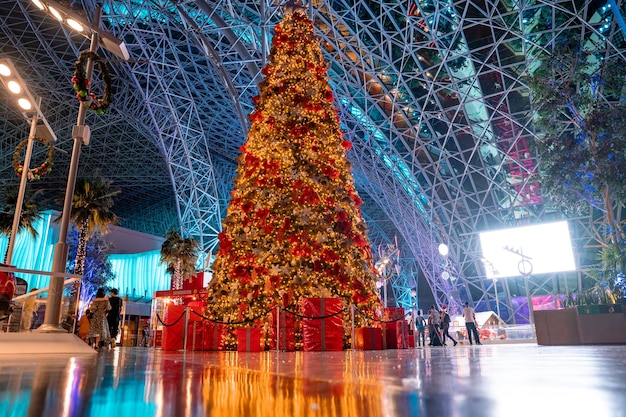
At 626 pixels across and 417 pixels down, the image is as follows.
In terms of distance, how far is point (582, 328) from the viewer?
991 cm

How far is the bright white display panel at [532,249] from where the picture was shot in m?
22.6

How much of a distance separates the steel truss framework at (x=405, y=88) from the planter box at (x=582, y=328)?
12.6 m

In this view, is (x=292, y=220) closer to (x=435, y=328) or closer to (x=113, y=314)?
(x=113, y=314)

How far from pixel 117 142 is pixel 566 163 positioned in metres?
34.2

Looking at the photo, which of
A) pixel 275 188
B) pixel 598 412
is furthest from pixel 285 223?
pixel 598 412

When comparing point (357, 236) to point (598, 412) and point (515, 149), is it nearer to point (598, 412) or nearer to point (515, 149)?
point (598, 412)

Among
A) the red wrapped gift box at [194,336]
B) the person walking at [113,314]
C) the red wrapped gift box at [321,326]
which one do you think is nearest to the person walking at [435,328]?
the red wrapped gift box at [321,326]

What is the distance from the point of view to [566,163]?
47.4ft

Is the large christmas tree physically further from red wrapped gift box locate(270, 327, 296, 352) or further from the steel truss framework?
the steel truss framework

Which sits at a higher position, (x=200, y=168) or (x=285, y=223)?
(x=200, y=168)

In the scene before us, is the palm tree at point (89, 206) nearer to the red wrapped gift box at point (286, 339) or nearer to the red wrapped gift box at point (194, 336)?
the red wrapped gift box at point (194, 336)

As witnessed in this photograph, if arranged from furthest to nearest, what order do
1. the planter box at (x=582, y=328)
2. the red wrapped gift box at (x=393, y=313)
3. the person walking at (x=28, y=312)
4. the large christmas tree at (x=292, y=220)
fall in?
1. the red wrapped gift box at (x=393, y=313)
2. the planter box at (x=582, y=328)
3. the large christmas tree at (x=292, y=220)
4. the person walking at (x=28, y=312)

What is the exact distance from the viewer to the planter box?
384 inches

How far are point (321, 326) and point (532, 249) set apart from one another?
767 inches
